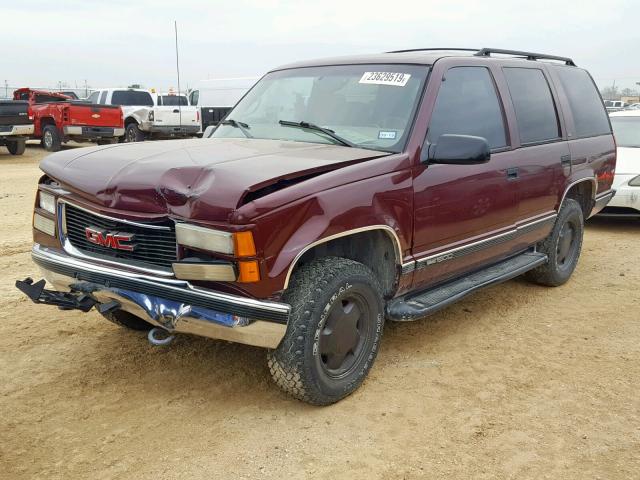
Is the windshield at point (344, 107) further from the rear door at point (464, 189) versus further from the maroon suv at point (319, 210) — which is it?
the rear door at point (464, 189)

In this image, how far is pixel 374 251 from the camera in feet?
12.2

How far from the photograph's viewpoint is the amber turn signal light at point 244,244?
286 centimetres

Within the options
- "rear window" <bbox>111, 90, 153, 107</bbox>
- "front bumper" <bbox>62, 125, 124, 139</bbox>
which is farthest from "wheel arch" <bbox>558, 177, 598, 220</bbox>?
"rear window" <bbox>111, 90, 153, 107</bbox>

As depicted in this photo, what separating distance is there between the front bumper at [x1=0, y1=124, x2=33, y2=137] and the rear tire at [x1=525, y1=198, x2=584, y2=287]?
1458cm

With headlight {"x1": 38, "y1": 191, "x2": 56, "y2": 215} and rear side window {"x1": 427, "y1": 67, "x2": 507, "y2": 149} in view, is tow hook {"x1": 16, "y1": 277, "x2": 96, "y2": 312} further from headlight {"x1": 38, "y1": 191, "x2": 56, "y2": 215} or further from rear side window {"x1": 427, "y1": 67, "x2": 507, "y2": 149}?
rear side window {"x1": 427, "y1": 67, "x2": 507, "y2": 149}

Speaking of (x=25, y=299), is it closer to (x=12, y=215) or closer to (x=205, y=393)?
(x=205, y=393)

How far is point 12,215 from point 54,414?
596 centimetres

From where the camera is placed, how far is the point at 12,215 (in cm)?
844

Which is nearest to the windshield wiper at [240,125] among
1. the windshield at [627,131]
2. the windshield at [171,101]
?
the windshield at [627,131]

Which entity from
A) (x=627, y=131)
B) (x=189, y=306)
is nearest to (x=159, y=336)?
(x=189, y=306)

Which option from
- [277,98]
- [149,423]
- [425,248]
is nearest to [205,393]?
[149,423]

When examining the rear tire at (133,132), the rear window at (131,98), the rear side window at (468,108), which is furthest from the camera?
the rear window at (131,98)

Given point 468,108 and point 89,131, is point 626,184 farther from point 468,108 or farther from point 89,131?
point 89,131

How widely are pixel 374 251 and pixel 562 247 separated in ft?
9.06
